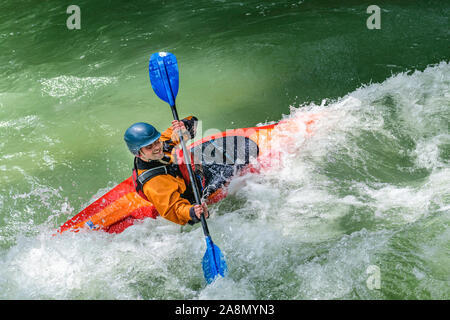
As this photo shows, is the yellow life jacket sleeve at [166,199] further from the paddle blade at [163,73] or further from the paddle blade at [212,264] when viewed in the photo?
the paddle blade at [163,73]

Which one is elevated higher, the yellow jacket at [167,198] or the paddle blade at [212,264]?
the yellow jacket at [167,198]

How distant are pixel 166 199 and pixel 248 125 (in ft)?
6.99

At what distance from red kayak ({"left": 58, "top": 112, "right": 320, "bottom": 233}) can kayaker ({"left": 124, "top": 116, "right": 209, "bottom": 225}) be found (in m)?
0.46

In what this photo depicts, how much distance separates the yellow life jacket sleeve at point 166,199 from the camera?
2.80 meters

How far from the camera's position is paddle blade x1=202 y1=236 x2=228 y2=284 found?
9.10 feet

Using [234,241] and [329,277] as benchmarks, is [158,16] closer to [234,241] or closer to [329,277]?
[234,241]

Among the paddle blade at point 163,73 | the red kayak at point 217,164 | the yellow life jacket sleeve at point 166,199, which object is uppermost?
the paddle blade at point 163,73

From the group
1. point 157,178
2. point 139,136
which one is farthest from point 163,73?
point 157,178

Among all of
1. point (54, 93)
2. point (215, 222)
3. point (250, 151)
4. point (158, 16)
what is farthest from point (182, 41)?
point (215, 222)

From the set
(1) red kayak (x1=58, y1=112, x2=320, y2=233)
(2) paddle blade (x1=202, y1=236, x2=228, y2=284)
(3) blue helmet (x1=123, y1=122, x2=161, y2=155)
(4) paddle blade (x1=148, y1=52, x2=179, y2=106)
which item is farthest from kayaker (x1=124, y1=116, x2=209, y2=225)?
(4) paddle blade (x1=148, y1=52, x2=179, y2=106)

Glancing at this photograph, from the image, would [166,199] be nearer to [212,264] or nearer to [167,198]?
[167,198]

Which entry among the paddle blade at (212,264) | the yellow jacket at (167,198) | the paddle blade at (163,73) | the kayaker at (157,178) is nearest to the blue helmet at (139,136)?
the kayaker at (157,178)

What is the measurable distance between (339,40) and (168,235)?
376cm

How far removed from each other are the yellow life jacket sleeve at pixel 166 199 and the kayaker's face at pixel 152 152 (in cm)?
15
